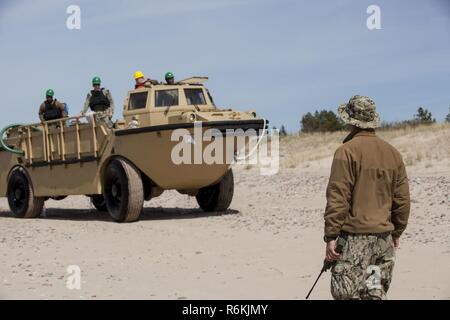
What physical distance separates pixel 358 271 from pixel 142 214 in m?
9.77

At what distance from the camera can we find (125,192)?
41.8ft

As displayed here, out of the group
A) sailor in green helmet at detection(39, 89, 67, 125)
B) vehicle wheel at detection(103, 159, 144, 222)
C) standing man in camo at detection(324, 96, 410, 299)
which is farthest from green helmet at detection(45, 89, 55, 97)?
standing man in camo at detection(324, 96, 410, 299)

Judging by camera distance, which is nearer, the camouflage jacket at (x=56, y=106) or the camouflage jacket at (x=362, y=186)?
the camouflage jacket at (x=362, y=186)

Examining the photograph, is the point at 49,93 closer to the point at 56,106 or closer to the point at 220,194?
the point at 56,106

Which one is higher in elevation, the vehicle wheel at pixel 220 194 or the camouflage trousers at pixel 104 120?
the camouflage trousers at pixel 104 120

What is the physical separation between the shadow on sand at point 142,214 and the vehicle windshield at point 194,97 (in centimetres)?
184

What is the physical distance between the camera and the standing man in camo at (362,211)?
5129 millimetres

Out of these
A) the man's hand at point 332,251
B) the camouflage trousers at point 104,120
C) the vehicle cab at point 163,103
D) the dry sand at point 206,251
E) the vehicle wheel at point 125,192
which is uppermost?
the vehicle cab at point 163,103

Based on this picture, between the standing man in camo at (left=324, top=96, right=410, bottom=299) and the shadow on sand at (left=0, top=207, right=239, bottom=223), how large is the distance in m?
8.52

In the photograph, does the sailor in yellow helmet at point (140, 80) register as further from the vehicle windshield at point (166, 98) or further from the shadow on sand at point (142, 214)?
the shadow on sand at point (142, 214)

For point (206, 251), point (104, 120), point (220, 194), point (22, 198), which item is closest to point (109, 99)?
point (104, 120)

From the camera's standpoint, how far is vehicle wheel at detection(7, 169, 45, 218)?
15.1 metres

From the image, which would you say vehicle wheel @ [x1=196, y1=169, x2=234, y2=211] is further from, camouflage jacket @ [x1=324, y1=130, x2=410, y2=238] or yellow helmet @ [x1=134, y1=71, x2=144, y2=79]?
camouflage jacket @ [x1=324, y1=130, x2=410, y2=238]

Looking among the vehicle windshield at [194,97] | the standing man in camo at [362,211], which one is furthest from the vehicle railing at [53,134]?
the standing man in camo at [362,211]
